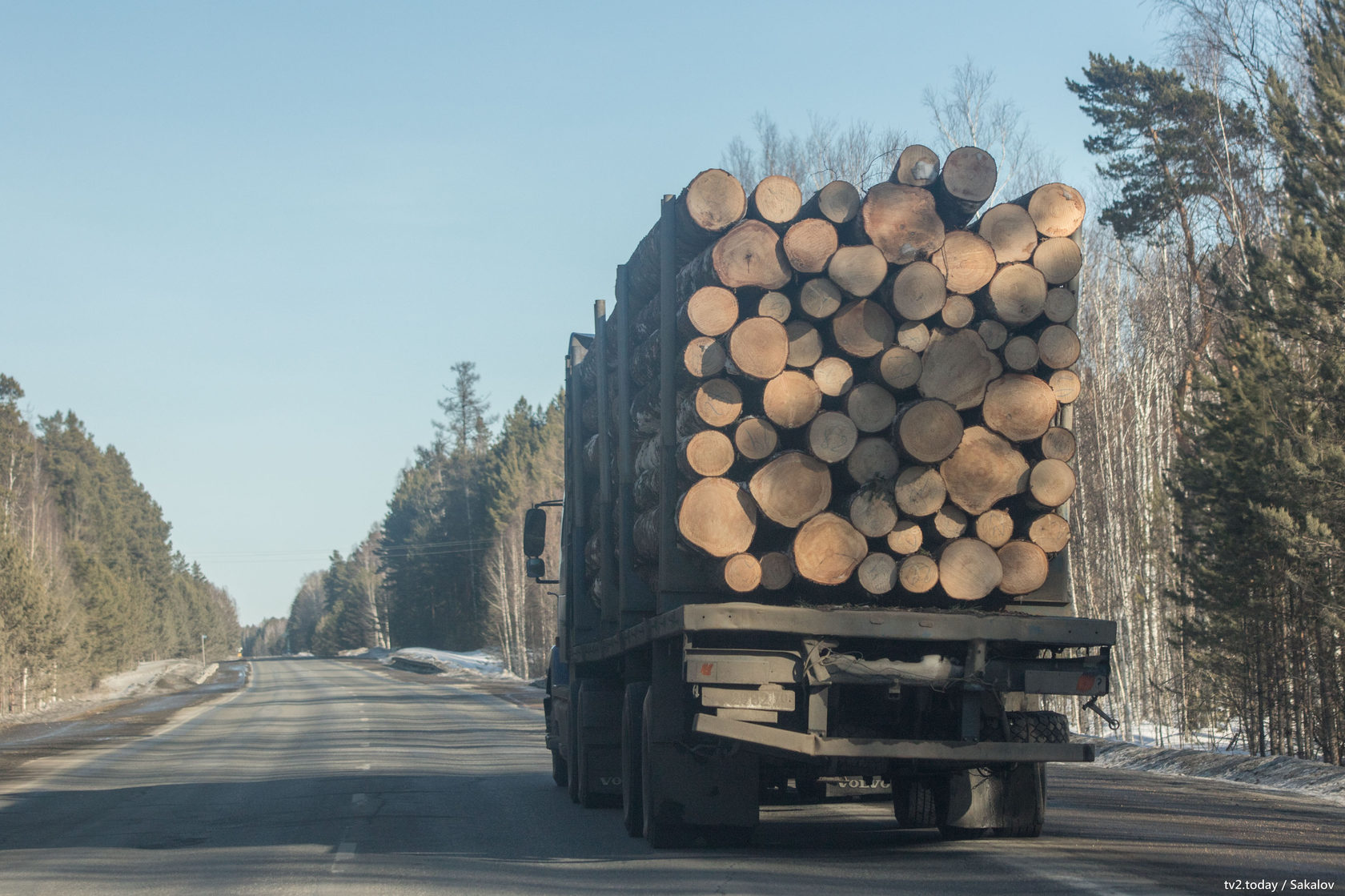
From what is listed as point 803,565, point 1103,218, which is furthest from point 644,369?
point 1103,218

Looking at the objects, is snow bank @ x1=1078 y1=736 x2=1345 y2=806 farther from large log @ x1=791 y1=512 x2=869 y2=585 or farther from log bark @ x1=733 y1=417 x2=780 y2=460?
log bark @ x1=733 y1=417 x2=780 y2=460

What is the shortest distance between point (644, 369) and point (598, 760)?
3.68 m

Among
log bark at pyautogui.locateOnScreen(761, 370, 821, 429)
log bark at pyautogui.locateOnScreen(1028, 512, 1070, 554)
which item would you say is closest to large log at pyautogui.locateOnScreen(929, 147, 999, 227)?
log bark at pyautogui.locateOnScreen(761, 370, 821, 429)

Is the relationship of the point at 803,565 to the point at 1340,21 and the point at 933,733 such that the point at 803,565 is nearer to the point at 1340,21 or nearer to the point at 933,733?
the point at 933,733

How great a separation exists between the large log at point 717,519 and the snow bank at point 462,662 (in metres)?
53.0

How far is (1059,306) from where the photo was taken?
792cm

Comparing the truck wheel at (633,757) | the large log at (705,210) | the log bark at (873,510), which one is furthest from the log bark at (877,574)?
the large log at (705,210)

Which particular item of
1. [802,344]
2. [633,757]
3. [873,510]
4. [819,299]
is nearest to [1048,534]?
[873,510]

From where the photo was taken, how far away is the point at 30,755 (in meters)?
21.4

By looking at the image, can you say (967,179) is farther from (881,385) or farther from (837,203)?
(881,385)

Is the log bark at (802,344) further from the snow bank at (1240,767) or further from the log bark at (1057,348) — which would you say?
the snow bank at (1240,767)

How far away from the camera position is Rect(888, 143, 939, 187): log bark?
7.84m

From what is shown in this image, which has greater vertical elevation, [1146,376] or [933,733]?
[1146,376]

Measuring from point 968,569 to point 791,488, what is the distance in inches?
46.6
